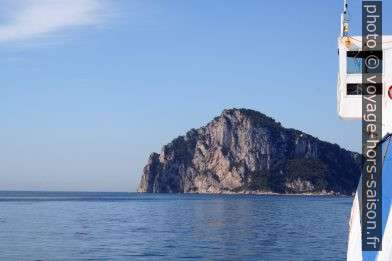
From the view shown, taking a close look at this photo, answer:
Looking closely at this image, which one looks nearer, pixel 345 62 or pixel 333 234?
pixel 345 62

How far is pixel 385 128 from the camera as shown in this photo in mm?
15602

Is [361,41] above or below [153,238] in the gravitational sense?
above

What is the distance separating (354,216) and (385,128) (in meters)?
2.80

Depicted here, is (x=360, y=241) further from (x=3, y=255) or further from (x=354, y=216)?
(x=3, y=255)

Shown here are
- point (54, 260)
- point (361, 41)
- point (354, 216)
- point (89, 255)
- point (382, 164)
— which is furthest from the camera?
point (89, 255)

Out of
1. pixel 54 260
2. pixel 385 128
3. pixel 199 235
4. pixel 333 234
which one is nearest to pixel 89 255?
pixel 54 260

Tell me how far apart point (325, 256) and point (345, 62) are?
33.6 metres

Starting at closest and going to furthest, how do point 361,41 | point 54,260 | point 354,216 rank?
point 354,216 → point 361,41 → point 54,260

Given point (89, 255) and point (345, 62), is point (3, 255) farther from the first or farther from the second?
point (345, 62)

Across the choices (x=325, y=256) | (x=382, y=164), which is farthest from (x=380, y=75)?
(x=325, y=256)

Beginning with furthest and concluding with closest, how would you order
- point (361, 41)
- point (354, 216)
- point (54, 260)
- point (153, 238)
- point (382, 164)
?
point (153, 238), point (54, 260), point (361, 41), point (354, 216), point (382, 164)

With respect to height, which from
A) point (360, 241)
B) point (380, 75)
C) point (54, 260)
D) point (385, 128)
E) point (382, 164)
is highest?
point (380, 75)

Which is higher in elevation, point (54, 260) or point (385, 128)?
point (385, 128)

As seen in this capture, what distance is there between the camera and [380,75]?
58.5 feet
